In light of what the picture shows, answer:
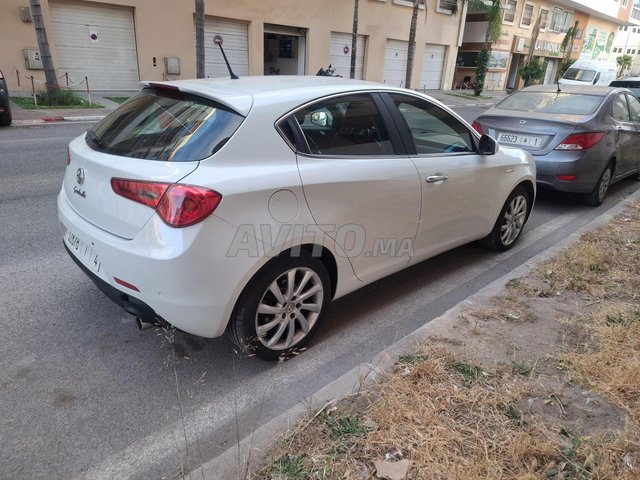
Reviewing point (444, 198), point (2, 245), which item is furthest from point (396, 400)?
point (2, 245)

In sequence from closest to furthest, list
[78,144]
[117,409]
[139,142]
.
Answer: [117,409] < [139,142] < [78,144]

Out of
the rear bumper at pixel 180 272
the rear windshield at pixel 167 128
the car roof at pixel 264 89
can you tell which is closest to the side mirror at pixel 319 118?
the car roof at pixel 264 89

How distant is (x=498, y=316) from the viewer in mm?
3396

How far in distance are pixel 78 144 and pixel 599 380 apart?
346 centimetres

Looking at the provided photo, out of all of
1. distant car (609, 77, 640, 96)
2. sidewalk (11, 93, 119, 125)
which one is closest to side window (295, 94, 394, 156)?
sidewalk (11, 93, 119, 125)

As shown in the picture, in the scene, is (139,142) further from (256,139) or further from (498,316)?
(498,316)

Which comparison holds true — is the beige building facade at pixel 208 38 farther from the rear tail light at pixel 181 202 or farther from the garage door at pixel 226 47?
the rear tail light at pixel 181 202

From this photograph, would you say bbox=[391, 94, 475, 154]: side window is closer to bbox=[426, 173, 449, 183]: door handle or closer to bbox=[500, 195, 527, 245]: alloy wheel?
bbox=[426, 173, 449, 183]: door handle

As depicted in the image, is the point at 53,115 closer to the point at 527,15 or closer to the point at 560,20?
the point at 527,15

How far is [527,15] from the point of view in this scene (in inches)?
1380

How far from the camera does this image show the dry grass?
204 cm

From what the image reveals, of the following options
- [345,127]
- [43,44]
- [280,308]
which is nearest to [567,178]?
[345,127]

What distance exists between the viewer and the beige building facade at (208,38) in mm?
14922

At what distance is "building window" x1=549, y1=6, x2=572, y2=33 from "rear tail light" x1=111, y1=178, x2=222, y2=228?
4475cm
